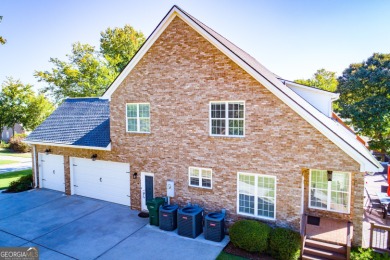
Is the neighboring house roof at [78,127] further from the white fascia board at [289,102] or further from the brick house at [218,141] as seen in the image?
the white fascia board at [289,102]

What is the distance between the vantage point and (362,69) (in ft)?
85.8

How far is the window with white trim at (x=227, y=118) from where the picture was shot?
36.7ft

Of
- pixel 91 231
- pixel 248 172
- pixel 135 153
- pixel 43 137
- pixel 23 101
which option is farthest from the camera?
pixel 23 101

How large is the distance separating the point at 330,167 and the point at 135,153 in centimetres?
960

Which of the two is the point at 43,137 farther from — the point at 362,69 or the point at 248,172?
the point at 362,69

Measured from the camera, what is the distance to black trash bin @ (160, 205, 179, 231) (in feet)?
38.9

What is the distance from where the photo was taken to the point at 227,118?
11.4 metres

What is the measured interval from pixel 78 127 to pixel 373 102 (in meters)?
25.6

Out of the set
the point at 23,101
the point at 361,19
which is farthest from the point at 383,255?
the point at 23,101

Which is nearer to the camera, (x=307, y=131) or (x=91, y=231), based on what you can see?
(x=307, y=131)

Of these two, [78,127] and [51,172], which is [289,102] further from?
[51,172]

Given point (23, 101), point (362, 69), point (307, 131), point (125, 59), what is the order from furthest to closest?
point (23, 101) < point (125, 59) < point (362, 69) < point (307, 131)

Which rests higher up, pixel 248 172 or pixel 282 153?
pixel 282 153

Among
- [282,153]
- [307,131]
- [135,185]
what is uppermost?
[307,131]
